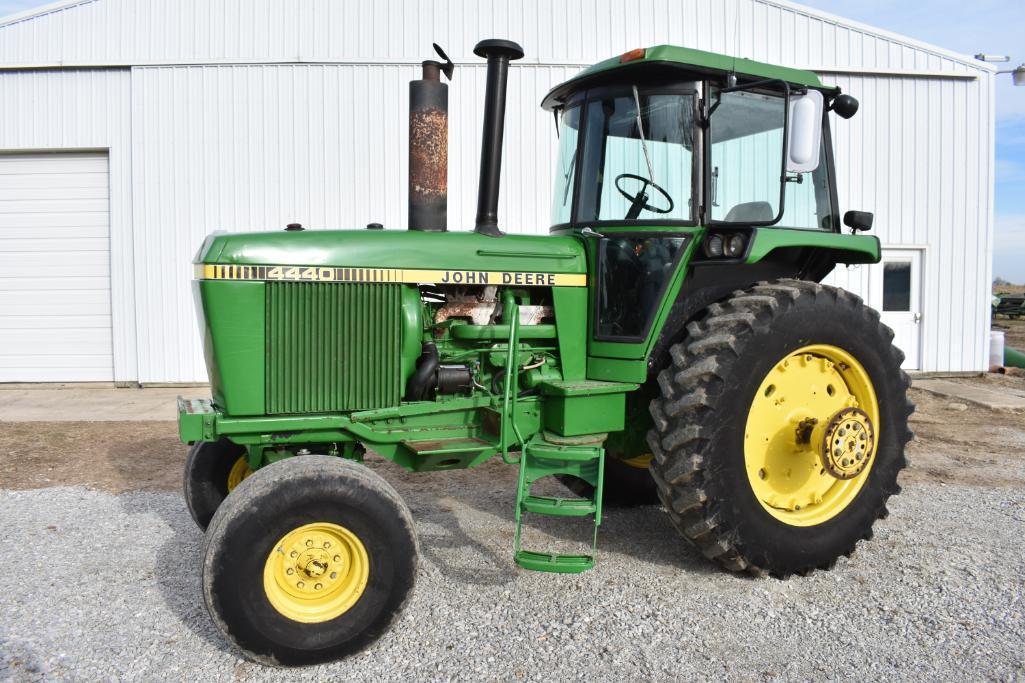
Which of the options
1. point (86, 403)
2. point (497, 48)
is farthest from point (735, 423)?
point (86, 403)

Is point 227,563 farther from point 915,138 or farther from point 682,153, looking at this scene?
point 915,138

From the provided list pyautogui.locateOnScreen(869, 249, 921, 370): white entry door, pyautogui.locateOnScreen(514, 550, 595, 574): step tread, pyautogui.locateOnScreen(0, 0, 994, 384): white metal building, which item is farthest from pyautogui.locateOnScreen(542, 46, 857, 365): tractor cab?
pyautogui.locateOnScreen(869, 249, 921, 370): white entry door

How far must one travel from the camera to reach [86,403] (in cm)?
903

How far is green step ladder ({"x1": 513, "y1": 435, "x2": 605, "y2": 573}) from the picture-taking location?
11.2 ft

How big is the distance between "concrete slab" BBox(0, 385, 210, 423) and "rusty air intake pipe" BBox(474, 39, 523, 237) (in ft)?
17.8

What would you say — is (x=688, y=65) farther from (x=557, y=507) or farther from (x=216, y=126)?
(x=216, y=126)

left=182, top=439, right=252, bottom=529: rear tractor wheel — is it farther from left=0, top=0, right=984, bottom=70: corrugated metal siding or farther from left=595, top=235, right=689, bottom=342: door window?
left=0, top=0, right=984, bottom=70: corrugated metal siding

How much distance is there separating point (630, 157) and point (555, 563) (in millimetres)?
1999

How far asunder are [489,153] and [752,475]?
6.59 ft

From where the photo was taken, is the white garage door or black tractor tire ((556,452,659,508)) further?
the white garage door

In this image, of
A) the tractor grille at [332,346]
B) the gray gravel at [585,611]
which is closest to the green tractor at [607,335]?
the tractor grille at [332,346]

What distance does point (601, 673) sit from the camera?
117 inches

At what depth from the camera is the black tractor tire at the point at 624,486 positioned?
4.91m

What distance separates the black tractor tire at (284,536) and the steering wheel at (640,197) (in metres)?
1.85
